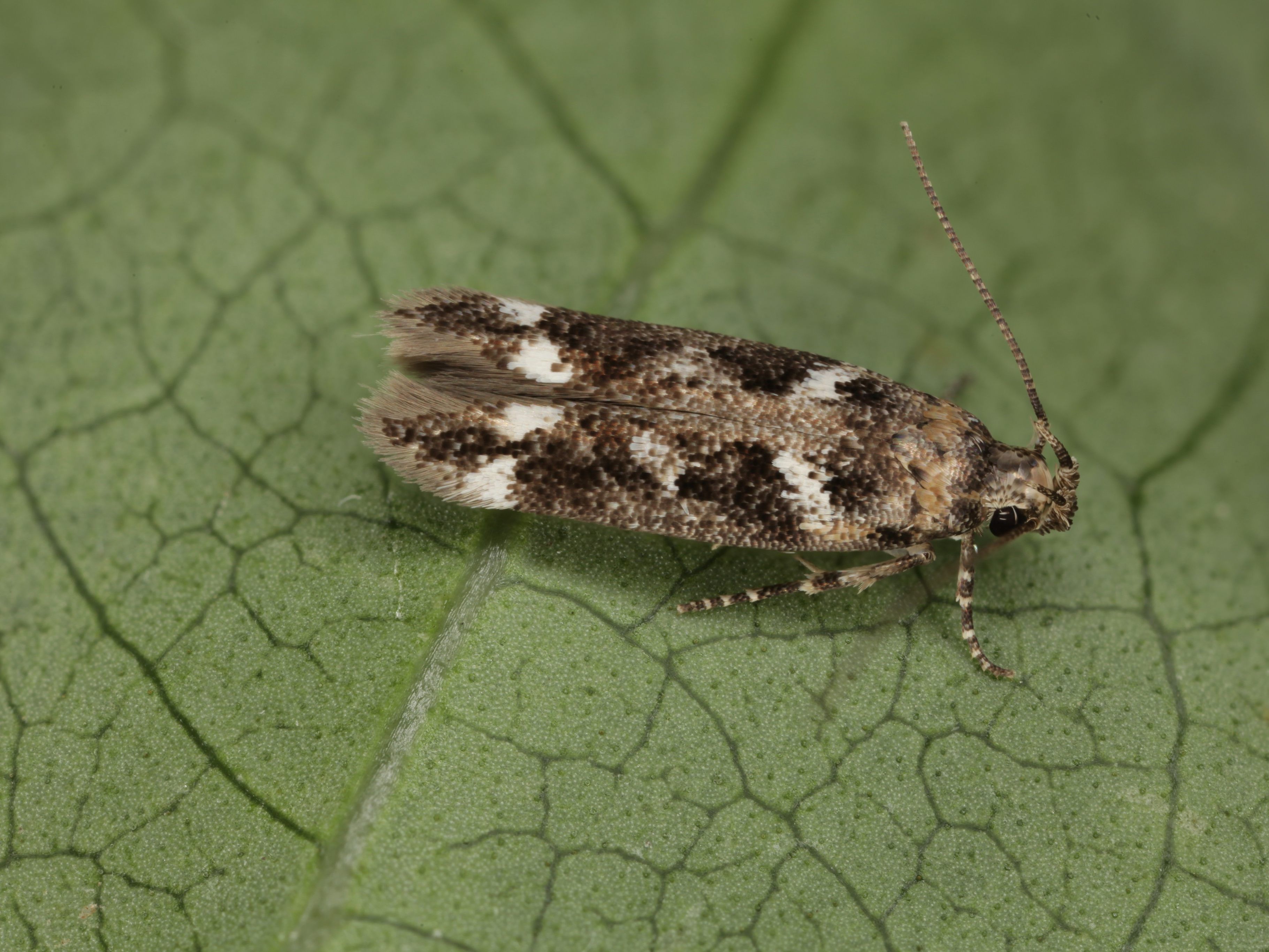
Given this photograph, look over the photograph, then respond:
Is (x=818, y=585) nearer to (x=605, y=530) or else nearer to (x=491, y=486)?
(x=605, y=530)

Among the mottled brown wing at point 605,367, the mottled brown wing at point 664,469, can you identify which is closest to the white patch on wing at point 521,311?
the mottled brown wing at point 605,367

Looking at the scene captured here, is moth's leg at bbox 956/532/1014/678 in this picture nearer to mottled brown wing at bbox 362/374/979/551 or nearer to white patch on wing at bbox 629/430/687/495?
mottled brown wing at bbox 362/374/979/551

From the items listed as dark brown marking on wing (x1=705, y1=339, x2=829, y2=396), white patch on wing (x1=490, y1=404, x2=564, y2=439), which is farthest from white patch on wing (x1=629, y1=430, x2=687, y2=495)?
dark brown marking on wing (x1=705, y1=339, x2=829, y2=396)

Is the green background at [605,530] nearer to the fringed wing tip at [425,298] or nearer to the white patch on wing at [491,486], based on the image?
the white patch on wing at [491,486]

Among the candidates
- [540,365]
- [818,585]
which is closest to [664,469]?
[540,365]

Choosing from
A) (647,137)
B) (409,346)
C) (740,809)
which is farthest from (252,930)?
(647,137)

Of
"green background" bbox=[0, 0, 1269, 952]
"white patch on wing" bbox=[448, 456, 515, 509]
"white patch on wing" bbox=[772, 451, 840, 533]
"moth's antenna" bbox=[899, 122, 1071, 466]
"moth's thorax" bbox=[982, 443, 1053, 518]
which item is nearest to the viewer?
"green background" bbox=[0, 0, 1269, 952]

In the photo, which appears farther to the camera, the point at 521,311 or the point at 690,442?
the point at 521,311
